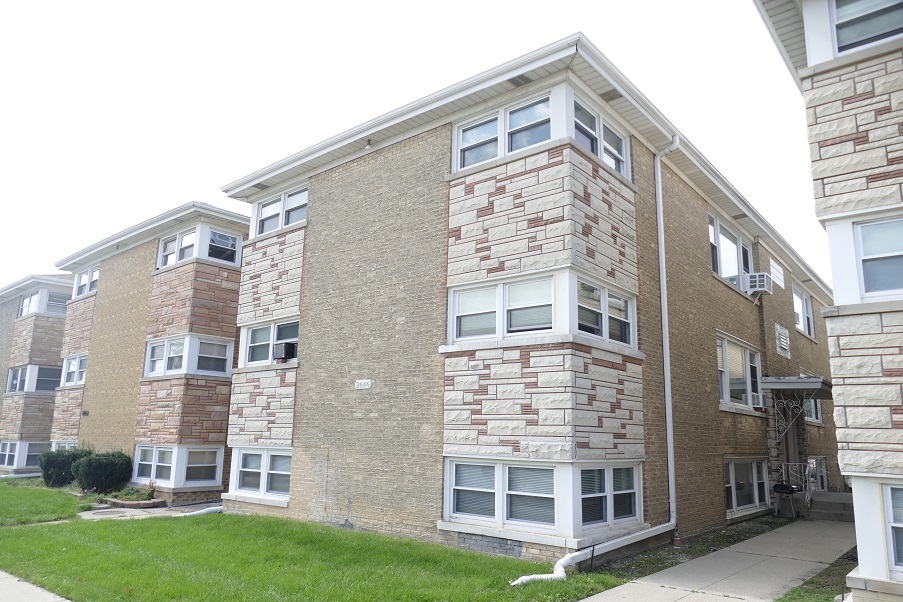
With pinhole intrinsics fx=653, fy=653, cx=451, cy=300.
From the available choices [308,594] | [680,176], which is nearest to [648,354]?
[680,176]

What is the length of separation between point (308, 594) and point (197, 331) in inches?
478

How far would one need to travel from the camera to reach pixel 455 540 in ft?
33.3

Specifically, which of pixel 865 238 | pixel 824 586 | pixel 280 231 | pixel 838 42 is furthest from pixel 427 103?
pixel 824 586

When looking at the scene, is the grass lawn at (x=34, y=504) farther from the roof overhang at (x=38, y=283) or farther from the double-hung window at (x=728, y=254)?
the double-hung window at (x=728, y=254)

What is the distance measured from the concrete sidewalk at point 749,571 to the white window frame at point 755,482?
51.4 inches

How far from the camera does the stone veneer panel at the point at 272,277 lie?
47.2 ft

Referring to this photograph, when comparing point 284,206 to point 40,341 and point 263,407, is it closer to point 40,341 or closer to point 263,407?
point 263,407

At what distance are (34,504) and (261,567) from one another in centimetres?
981

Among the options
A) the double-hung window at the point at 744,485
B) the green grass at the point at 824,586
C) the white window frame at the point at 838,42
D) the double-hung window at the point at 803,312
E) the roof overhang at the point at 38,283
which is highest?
the roof overhang at the point at 38,283

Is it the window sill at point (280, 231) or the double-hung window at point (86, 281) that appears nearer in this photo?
the window sill at point (280, 231)

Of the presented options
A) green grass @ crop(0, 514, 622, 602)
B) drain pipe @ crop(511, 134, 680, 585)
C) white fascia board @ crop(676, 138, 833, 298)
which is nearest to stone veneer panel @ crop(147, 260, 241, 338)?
green grass @ crop(0, 514, 622, 602)

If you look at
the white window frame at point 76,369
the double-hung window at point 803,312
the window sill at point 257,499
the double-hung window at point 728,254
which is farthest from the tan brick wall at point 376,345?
the double-hung window at point 803,312

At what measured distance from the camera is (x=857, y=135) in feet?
25.1

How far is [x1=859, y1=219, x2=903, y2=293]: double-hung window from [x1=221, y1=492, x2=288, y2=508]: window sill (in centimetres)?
1089
